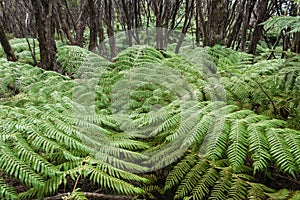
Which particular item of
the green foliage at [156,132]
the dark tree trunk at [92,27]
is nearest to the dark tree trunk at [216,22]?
the green foliage at [156,132]

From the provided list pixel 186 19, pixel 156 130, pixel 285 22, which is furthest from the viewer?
pixel 186 19

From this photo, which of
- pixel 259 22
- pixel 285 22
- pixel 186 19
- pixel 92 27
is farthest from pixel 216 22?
pixel 92 27

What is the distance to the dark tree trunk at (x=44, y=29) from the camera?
300 centimetres

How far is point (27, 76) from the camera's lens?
226 cm

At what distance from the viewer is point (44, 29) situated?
3.05 m

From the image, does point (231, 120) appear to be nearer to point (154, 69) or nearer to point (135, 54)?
point (154, 69)

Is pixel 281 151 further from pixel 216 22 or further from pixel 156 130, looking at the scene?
pixel 216 22

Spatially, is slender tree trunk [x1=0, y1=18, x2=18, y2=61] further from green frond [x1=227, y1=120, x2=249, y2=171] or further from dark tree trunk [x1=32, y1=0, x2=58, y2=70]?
green frond [x1=227, y1=120, x2=249, y2=171]

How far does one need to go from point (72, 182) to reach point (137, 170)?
368 mm

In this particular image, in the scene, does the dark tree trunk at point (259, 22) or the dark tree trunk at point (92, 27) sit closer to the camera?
the dark tree trunk at point (259, 22)

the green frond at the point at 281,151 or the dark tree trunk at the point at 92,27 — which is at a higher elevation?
the dark tree trunk at the point at 92,27

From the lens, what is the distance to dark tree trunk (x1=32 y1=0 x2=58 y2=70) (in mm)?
2996

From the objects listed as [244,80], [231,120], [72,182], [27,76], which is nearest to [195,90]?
[244,80]

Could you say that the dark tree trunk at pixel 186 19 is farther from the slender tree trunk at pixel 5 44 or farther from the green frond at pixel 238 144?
the green frond at pixel 238 144
